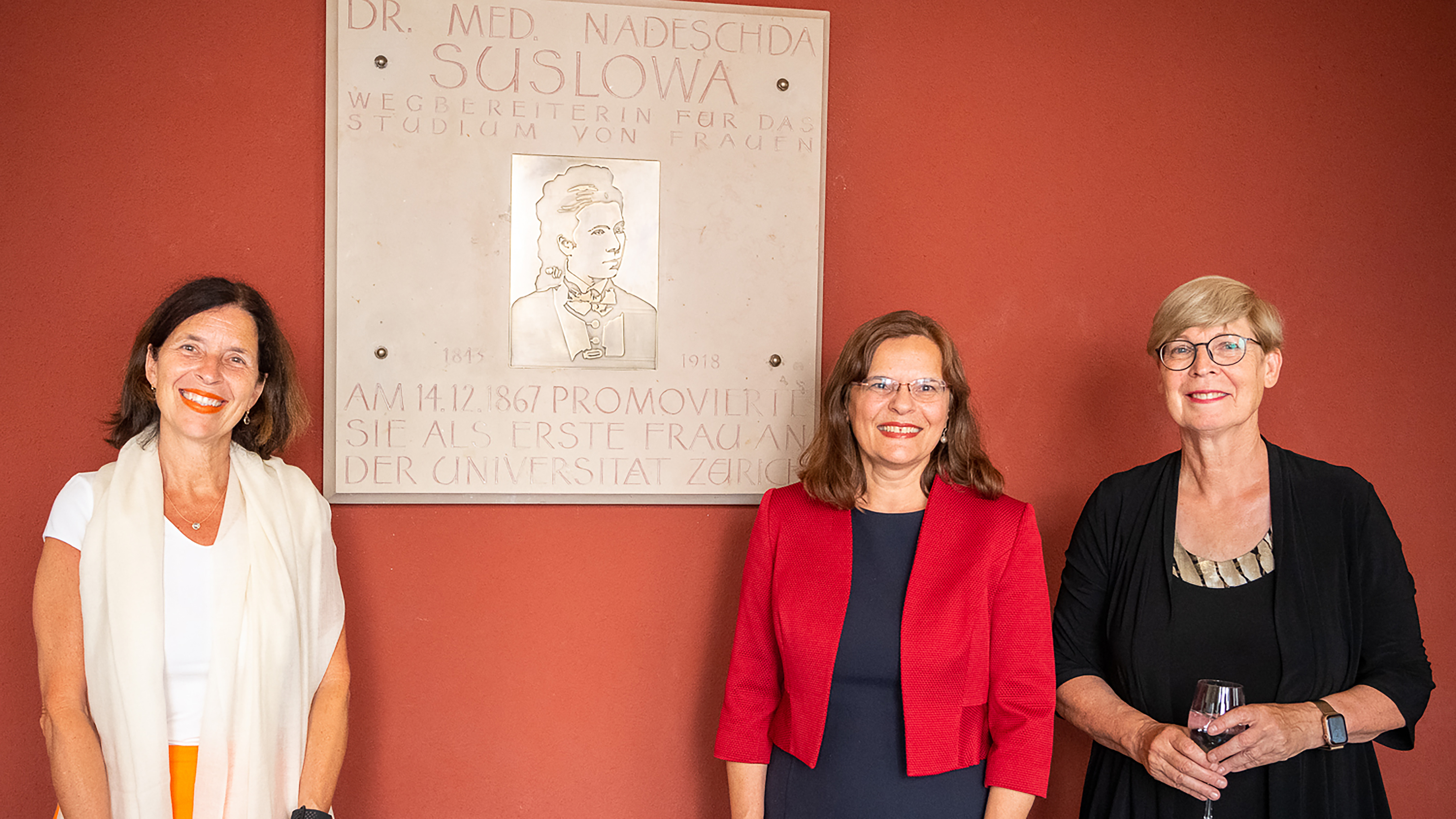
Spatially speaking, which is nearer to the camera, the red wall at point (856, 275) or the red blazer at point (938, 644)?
the red blazer at point (938, 644)

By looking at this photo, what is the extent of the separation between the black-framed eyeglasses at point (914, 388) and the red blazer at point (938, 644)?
18 centimetres

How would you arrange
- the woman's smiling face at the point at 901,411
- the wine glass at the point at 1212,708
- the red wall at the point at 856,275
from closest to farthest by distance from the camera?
the wine glass at the point at 1212,708
the woman's smiling face at the point at 901,411
the red wall at the point at 856,275

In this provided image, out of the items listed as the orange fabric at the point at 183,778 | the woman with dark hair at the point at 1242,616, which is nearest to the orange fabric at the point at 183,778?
the orange fabric at the point at 183,778

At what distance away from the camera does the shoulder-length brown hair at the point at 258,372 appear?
179cm

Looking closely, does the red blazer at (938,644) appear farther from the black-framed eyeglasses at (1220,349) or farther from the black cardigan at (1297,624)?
the black-framed eyeglasses at (1220,349)

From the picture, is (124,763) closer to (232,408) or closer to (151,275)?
(232,408)

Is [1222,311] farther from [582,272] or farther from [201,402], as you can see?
[201,402]

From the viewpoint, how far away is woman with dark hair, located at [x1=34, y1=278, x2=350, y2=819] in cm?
167

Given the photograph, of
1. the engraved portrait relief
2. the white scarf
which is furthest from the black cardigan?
the white scarf

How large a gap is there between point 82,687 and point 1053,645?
1.86 metres

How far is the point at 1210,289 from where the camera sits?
1.87 m

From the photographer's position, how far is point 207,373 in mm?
1749

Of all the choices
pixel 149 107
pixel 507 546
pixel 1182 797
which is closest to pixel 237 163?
pixel 149 107

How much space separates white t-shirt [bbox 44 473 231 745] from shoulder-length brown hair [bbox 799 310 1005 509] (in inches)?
46.5
